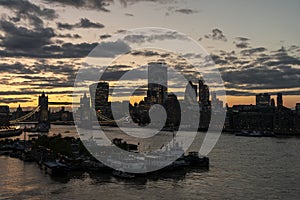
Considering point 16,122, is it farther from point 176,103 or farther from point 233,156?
point 233,156

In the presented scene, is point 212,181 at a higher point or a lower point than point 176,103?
lower

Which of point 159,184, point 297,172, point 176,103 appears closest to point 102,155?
point 159,184

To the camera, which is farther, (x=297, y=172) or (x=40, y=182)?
(x=297, y=172)

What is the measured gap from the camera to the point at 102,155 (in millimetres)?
19016

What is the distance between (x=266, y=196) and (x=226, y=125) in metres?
53.8

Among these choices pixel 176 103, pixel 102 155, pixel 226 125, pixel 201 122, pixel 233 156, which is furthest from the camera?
pixel 176 103

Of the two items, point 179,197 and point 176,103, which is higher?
point 176,103

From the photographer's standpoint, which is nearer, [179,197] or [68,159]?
[179,197]

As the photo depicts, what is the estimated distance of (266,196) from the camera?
1232 cm

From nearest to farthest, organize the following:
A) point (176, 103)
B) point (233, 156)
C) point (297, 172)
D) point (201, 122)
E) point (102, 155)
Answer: point (297, 172), point (102, 155), point (233, 156), point (201, 122), point (176, 103)

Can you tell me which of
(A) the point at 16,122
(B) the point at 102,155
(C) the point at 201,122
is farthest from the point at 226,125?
(B) the point at 102,155

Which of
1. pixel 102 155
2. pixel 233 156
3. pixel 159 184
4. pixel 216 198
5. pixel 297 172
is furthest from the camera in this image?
pixel 233 156

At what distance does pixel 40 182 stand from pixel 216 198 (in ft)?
21.5

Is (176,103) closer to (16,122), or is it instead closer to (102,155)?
(16,122)
